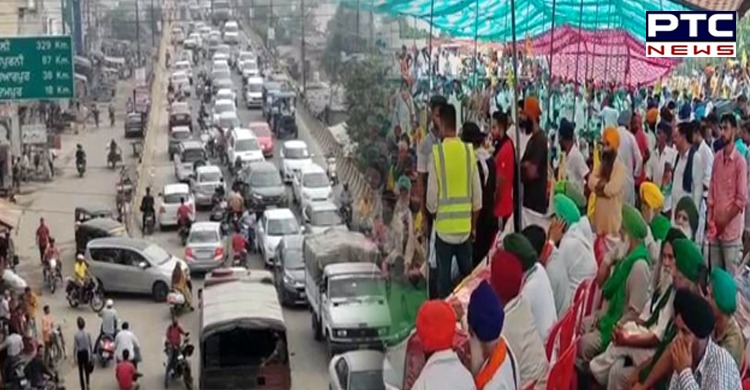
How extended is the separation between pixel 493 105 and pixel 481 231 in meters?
1.15

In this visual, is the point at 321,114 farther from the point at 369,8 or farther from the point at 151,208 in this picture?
the point at 151,208

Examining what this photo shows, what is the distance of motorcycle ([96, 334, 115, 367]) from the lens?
712 cm

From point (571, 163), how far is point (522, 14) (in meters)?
3.65

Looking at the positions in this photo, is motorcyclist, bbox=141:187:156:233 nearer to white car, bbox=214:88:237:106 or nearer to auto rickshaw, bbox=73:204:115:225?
auto rickshaw, bbox=73:204:115:225

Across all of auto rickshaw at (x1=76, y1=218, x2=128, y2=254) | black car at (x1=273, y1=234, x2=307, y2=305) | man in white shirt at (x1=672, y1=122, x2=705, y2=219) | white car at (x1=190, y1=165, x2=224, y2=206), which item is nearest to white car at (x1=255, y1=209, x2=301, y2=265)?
black car at (x1=273, y1=234, x2=307, y2=305)

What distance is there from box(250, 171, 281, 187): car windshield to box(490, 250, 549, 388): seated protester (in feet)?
23.8

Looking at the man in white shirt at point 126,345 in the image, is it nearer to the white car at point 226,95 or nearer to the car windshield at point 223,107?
the white car at point 226,95

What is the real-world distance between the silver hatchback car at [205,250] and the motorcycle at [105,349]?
2.30m

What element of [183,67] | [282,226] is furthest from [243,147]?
[183,67]

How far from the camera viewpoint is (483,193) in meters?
2.80

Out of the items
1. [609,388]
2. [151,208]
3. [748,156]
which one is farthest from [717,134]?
[151,208]

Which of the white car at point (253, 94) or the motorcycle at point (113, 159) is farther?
the motorcycle at point (113, 159)

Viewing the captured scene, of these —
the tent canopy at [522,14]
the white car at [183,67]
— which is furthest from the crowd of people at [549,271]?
the white car at [183,67]

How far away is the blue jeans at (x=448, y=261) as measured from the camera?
259 cm
